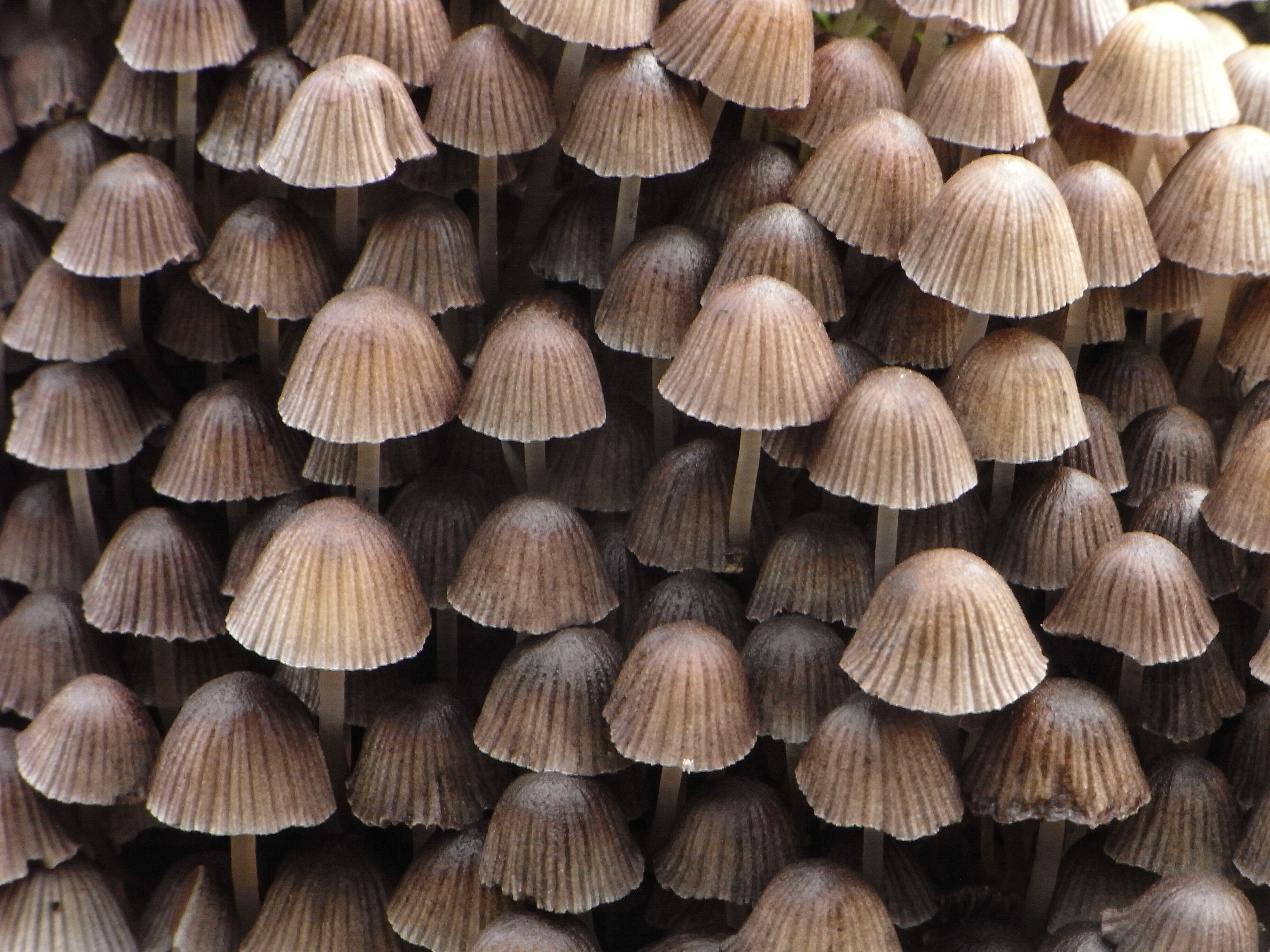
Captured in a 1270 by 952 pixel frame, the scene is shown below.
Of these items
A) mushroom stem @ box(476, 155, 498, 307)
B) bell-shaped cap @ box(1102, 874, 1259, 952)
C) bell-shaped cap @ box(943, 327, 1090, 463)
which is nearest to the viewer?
bell-shaped cap @ box(1102, 874, 1259, 952)

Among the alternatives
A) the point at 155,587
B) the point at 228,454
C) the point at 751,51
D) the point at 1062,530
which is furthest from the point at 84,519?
the point at 1062,530

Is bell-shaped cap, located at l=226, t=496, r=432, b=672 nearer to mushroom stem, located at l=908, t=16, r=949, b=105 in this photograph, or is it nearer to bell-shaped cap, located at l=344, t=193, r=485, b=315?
bell-shaped cap, located at l=344, t=193, r=485, b=315

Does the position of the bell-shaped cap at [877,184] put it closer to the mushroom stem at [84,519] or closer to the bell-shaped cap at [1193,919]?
the bell-shaped cap at [1193,919]

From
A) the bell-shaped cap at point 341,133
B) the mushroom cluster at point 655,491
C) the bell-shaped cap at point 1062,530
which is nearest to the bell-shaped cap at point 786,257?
the mushroom cluster at point 655,491

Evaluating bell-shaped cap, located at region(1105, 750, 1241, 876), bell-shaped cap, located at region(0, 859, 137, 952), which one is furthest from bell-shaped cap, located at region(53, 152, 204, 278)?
bell-shaped cap, located at region(1105, 750, 1241, 876)

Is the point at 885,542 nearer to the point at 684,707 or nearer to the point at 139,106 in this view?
the point at 684,707

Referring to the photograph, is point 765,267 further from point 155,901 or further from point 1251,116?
→ point 155,901
